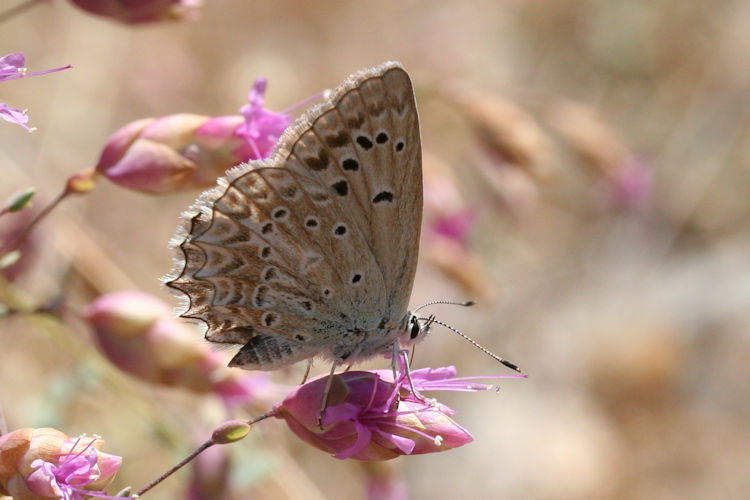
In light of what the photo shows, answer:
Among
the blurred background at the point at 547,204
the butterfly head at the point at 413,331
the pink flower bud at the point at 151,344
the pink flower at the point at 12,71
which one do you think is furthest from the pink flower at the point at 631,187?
the pink flower at the point at 12,71

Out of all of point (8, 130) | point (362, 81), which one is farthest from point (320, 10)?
point (362, 81)

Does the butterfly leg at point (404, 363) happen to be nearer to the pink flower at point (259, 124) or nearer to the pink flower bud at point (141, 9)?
the pink flower at point (259, 124)

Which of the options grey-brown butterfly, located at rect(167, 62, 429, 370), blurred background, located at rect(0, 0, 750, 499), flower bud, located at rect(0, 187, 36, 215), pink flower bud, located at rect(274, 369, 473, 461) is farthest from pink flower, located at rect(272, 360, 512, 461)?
blurred background, located at rect(0, 0, 750, 499)

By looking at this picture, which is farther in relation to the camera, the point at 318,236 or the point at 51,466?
the point at 318,236

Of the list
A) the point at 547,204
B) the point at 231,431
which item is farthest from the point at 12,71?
the point at 547,204

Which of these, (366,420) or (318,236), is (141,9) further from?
(366,420)

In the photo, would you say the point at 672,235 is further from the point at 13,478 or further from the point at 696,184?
the point at 13,478
